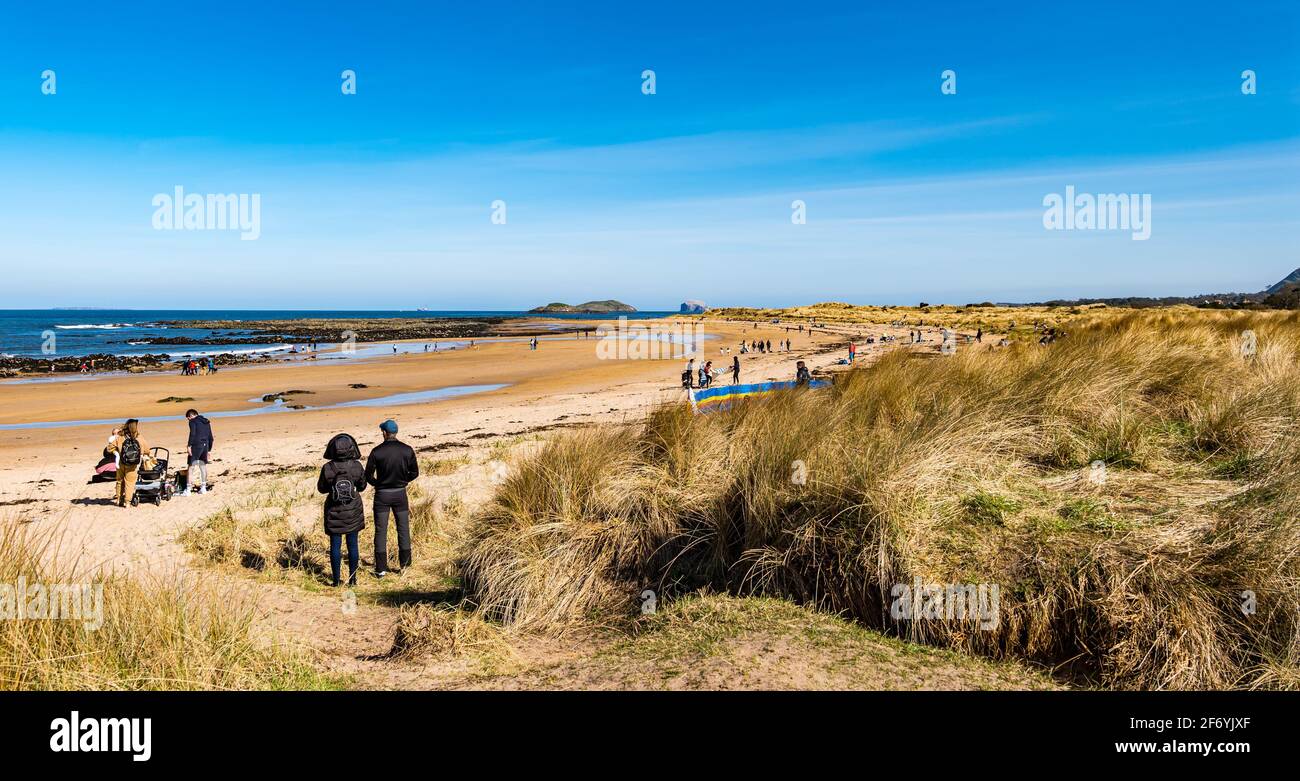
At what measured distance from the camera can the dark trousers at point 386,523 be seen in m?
8.11

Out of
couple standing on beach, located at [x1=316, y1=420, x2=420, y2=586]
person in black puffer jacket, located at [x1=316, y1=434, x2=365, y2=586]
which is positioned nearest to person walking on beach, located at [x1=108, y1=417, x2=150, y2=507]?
couple standing on beach, located at [x1=316, y1=420, x2=420, y2=586]

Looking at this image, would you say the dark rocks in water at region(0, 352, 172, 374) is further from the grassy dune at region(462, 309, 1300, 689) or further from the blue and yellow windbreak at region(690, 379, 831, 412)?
the grassy dune at region(462, 309, 1300, 689)

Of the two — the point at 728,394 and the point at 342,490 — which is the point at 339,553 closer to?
the point at 342,490

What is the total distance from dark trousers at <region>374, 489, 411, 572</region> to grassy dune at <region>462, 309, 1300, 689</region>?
152cm

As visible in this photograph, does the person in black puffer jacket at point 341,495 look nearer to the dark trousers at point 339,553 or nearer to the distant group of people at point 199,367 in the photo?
the dark trousers at point 339,553

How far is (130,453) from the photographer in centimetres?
1140

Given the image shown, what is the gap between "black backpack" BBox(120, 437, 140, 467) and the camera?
11375mm

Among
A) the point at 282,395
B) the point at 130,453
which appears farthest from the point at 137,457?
the point at 282,395

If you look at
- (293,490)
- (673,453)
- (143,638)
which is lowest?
(293,490)
